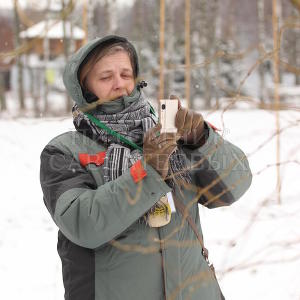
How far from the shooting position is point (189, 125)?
120 cm

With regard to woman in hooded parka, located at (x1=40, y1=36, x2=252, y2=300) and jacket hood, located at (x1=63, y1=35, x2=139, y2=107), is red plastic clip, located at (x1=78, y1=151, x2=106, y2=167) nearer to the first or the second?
woman in hooded parka, located at (x1=40, y1=36, x2=252, y2=300)

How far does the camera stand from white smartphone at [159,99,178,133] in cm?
110

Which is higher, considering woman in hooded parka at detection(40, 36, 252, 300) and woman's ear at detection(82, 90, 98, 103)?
woman's ear at detection(82, 90, 98, 103)

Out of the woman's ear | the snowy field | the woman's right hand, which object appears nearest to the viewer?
the woman's right hand

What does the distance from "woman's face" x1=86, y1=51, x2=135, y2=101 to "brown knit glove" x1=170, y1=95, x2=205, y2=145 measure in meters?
0.23

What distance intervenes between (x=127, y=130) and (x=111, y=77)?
0.57ft

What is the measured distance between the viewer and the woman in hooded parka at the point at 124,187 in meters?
1.18

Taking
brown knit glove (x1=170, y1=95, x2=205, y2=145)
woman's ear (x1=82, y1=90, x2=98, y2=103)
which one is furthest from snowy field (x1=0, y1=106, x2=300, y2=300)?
woman's ear (x1=82, y1=90, x2=98, y2=103)

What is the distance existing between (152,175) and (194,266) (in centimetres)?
34

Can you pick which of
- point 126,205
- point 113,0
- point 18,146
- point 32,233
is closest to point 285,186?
point 32,233

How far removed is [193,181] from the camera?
144cm

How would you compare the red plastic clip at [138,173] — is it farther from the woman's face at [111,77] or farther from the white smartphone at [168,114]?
the woman's face at [111,77]

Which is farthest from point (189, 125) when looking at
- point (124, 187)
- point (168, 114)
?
point (124, 187)

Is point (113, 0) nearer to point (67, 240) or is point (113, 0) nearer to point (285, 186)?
point (285, 186)
